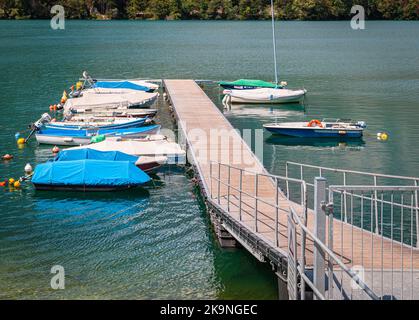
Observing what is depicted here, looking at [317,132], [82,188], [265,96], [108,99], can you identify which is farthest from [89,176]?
[265,96]

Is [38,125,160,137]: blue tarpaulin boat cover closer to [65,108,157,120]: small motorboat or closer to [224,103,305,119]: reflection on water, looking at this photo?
[65,108,157,120]: small motorboat

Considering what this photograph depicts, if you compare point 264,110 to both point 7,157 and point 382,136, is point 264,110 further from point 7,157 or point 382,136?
point 7,157

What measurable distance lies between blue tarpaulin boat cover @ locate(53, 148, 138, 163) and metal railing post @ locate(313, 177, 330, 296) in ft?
62.8

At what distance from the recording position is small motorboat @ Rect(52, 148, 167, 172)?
3244 cm

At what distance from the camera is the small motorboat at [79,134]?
129ft

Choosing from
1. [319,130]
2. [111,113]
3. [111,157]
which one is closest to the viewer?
→ [111,157]

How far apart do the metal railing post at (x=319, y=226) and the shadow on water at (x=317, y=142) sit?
26.8 metres

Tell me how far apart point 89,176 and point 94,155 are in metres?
2.55

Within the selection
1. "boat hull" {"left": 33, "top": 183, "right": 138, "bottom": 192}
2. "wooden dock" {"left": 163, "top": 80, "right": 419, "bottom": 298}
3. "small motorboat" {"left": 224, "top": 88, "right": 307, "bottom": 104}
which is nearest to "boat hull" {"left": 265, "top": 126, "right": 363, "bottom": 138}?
"wooden dock" {"left": 163, "top": 80, "right": 419, "bottom": 298}

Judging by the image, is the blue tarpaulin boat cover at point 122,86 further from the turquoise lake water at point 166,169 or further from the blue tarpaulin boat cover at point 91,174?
the blue tarpaulin boat cover at point 91,174

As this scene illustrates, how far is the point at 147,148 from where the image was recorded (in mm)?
34156

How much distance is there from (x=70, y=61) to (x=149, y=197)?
6707cm

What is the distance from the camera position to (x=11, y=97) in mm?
60375
